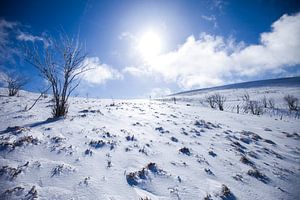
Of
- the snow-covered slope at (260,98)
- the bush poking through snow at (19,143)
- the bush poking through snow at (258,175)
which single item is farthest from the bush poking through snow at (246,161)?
the snow-covered slope at (260,98)

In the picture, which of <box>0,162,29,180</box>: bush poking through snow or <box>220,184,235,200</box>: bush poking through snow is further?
<box>220,184,235,200</box>: bush poking through snow

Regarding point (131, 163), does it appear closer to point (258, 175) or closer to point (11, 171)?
point (11, 171)

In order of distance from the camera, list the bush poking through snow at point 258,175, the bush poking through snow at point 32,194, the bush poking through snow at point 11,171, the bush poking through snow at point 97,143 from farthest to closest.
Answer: the bush poking through snow at point 97,143, the bush poking through snow at point 258,175, the bush poking through snow at point 11,171, the bush poking through snow at point 32,194

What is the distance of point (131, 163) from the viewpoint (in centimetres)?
351

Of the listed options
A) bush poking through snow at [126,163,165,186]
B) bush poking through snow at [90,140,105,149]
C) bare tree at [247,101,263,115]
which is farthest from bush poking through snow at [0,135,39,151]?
bare tree at [247,101,263,115]

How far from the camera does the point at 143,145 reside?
4371mm

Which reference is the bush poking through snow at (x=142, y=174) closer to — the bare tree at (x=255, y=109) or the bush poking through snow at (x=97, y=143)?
the bush poking through snow at (x=97, y=143)

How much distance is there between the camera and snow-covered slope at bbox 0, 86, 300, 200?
2.71 m

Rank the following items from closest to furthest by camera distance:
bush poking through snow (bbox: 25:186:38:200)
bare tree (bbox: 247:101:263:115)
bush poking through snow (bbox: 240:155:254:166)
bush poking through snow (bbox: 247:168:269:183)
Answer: bush poking through snow (bbox: 25:186:38:200) → bush poking through snow (bbox: 247:168:269:183) → bush poking through snow (bbox: 240:155:254:166) → bare tree (bbox: 247:101:263:115)

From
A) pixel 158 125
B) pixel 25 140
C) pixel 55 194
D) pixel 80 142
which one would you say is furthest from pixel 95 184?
pixel 158 125

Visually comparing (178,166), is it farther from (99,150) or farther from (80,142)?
(80,142)

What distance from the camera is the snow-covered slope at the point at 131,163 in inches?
106

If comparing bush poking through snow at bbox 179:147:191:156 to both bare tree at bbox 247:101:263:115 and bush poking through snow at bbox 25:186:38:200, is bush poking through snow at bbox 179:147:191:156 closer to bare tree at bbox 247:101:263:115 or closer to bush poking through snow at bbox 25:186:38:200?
bush poking through snow at bbox 25:186:38:200

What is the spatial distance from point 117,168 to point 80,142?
1.30 metres
